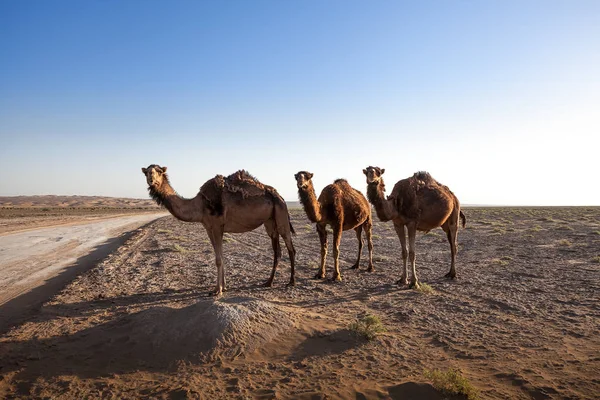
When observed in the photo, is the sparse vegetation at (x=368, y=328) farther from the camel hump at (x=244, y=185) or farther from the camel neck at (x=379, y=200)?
the camel hump at (x=244, y=185)

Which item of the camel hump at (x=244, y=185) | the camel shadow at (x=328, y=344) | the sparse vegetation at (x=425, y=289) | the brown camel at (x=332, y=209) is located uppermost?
the camel hump at (x=244, y=185)

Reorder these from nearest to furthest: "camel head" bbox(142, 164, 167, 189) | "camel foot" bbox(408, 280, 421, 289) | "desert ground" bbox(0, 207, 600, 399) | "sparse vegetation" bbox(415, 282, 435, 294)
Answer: "desert ground" bbox(0, 207, 600, 399), "camel head" bbox(142, 164, 167, 189), "sparse vegetation" bbox(415, 282, 435, 294), "camel foot" bbox(408, 280, 421, 289)

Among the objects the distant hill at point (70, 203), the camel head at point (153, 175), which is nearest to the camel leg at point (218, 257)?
the camel head at point (153, 175)

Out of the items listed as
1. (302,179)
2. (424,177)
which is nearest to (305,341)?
(302,179)

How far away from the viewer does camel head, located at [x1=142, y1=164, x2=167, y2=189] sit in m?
9.16

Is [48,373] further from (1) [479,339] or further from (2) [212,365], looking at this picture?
(1) [479,339]

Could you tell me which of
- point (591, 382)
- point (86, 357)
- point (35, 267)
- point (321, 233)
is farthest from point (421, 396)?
point (35, 267)

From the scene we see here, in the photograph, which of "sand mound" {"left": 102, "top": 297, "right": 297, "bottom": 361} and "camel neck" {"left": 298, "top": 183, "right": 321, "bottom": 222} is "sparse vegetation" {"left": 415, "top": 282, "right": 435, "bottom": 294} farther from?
"sand mound" {"left": 102, "top": 297, "right": 297, "bottom": 361}

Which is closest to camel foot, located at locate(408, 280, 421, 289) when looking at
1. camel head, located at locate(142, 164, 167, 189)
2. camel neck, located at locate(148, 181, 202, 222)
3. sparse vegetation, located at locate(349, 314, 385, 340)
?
sparse vegetation, located at locate(349, 314, 385, 340)

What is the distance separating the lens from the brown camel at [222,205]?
31.2ft

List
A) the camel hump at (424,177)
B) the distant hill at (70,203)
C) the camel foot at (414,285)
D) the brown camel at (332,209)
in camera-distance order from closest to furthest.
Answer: the camel foot at (414,285)
the brown camel at (332,209)
the camel hump at (424,177)
the distant hill at (70,203)

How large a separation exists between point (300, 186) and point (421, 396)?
20.5 ft

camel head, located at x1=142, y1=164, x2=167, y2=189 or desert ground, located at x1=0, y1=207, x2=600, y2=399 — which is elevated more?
camel head, located at x1=142, y1=164, x2=167, y2=189

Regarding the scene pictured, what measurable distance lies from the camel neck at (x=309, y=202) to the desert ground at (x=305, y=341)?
2024mm
